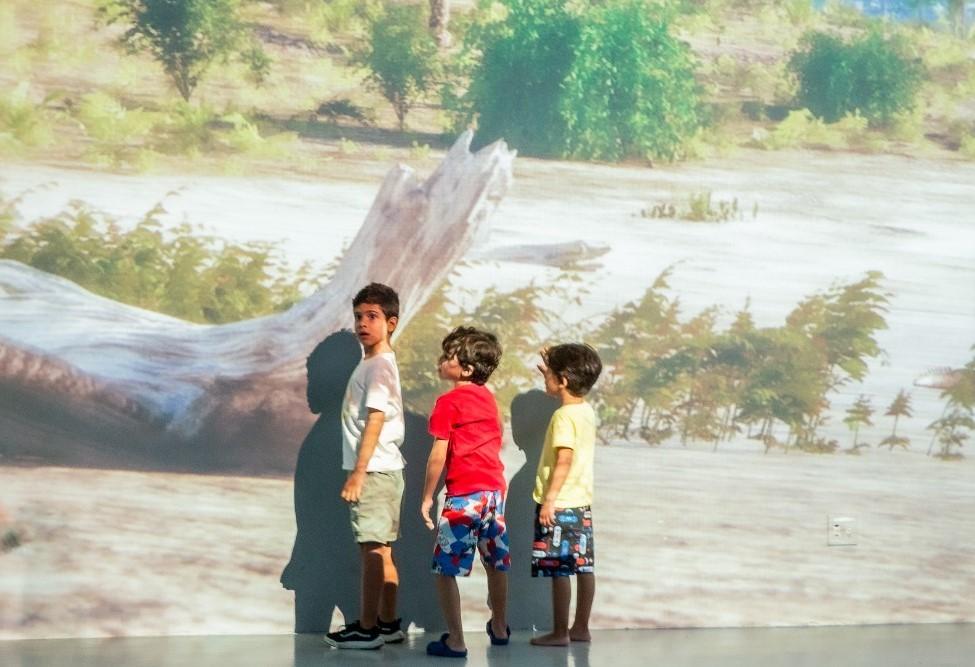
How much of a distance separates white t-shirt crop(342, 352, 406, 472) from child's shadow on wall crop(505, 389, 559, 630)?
1.90ft

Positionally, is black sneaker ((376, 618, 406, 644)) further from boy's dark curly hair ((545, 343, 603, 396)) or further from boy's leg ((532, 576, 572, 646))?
boy's dark curly hair ((545, 343, 603, 396))

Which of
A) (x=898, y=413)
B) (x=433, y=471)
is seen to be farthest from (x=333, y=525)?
(x=898, y=413)

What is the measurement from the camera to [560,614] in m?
4.76

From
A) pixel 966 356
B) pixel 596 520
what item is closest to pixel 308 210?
pixel 596 520

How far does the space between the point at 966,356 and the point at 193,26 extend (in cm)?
326

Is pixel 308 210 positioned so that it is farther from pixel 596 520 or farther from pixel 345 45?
pixel 596 520

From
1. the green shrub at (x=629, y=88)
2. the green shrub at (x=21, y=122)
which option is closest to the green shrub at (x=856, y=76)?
the green shrub at (x=629, y=88)

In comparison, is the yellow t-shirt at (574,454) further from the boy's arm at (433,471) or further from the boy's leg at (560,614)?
the boy's arm at (433,471)

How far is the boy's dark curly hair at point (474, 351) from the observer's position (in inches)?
183

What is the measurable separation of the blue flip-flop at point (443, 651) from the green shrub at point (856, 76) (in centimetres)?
256

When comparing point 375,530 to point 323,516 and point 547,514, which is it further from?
point 547,514

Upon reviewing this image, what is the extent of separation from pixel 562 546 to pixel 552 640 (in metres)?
0.33

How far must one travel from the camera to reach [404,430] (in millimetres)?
4902

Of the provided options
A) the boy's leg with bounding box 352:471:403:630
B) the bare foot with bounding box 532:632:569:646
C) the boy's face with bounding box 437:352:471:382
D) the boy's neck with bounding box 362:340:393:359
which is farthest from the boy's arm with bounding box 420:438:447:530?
the bare foot with bounding box 532:632:569:646
